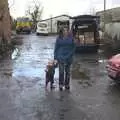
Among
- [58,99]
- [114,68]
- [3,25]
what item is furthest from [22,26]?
[58,99]

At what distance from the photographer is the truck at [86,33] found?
108 ft

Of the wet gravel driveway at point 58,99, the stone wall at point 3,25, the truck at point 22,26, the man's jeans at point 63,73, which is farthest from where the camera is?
the truck at point 22,26

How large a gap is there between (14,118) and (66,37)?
15.3 feet

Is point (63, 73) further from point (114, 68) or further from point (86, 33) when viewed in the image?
point (86, 33)

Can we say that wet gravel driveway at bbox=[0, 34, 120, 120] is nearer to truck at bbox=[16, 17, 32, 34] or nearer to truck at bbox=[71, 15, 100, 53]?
truck at bbox=[71, 15, 100, 53]

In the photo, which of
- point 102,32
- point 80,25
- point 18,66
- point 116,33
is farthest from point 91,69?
point 102,32

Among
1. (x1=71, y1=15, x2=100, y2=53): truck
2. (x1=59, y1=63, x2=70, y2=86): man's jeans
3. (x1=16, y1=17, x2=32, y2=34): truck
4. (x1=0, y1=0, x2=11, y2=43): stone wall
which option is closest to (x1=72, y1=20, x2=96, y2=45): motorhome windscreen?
(x1=71, y1=15, x2=100, y2=53): truck

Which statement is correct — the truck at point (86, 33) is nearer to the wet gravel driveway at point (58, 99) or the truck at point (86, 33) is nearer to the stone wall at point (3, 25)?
the stone wall at point (3, 25)

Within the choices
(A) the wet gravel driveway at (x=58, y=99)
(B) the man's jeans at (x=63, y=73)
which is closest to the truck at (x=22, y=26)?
(A) the wet gravel driveway at (x=58, y=99)

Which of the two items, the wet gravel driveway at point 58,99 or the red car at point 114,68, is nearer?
the wet gravel driveway at point 58,99

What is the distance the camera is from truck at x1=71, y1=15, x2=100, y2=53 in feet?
108

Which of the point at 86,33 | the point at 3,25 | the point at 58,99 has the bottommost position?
the point at 58,99

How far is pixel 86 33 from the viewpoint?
110 feet

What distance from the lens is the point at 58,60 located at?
14422mm
